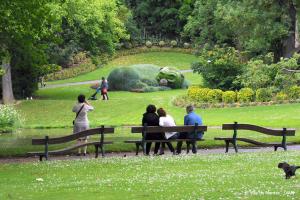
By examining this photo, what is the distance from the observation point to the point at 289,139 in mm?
24000

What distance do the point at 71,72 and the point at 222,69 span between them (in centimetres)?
2623

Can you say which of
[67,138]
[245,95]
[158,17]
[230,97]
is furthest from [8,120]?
[158,17]

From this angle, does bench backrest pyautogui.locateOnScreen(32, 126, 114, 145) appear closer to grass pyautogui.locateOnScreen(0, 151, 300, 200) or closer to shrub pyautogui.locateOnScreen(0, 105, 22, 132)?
grass pyautogui.locateOnScreen(0, 151, 300, 200)

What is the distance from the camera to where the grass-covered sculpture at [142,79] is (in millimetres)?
52594

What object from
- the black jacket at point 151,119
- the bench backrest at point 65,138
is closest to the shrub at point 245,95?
the black jacket at point 151,119

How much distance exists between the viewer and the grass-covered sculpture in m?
52.6

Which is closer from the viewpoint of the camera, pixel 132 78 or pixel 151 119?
pixel 151 119

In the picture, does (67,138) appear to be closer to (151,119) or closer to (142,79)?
(151,119)

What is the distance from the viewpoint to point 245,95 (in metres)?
36.7

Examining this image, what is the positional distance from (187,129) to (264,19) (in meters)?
19.7

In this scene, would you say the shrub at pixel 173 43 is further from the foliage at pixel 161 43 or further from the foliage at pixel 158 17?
the foliage at pixel 158 17

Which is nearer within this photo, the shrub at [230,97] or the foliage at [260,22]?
the foliage at [260,22]

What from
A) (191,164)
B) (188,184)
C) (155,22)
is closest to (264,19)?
(191,164)

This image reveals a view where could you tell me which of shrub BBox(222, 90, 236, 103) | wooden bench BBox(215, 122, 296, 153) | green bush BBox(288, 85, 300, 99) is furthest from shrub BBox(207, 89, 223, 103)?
wooden bench BBox(215, 122, 296, 153)
